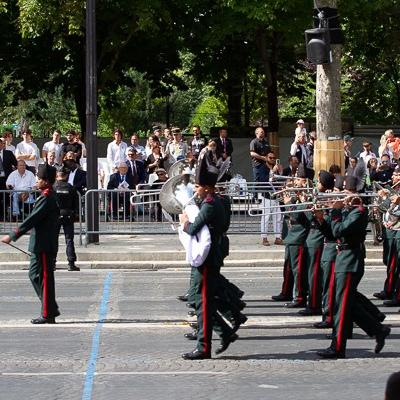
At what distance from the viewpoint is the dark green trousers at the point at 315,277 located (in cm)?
1328

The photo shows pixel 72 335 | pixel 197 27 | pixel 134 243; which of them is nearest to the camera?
pixel 72 335

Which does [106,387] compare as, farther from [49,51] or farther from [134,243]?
[49,51]

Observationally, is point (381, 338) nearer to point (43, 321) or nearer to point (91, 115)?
point (43, 321)

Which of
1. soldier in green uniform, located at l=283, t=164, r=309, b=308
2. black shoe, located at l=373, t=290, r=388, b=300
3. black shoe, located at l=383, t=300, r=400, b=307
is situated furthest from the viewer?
black shoe, located at l=373, t=290, r=388, b=300

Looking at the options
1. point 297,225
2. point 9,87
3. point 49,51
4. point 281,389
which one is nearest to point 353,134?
point 49,51

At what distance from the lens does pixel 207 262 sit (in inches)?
422

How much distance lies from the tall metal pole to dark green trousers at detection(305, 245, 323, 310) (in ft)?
24.7

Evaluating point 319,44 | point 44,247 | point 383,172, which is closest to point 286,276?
point 44,247

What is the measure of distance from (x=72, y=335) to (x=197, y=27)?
19784 millimetres

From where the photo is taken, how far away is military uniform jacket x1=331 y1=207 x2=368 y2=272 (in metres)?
10.7

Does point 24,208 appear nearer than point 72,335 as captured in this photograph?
No

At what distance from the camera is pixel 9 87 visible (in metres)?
36.9

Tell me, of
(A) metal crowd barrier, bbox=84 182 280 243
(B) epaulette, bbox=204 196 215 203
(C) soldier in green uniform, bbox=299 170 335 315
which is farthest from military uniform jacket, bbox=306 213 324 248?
(A) metal crowd barrier, bbox=84 182 280 243

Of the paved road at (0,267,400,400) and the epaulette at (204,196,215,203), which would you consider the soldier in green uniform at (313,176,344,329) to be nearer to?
the paved road at (0,267,400,400)
